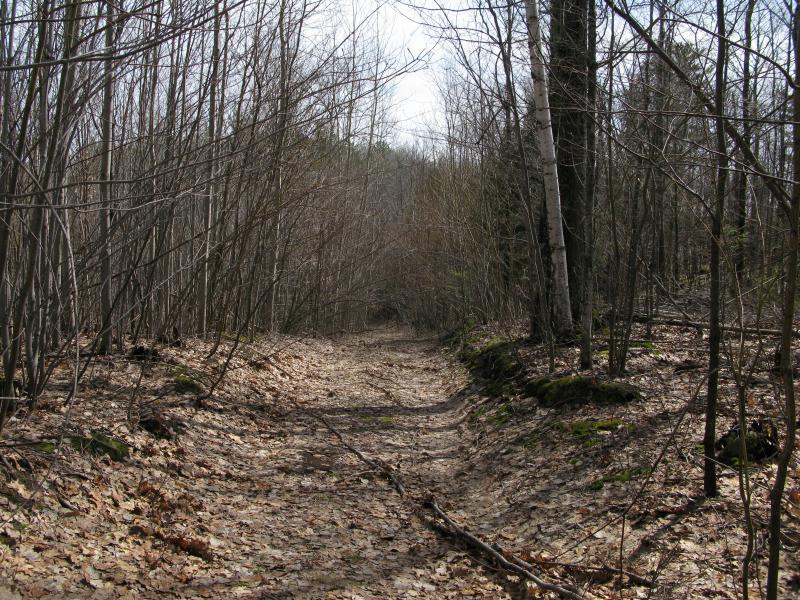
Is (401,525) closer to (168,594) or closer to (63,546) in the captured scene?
(168,594)

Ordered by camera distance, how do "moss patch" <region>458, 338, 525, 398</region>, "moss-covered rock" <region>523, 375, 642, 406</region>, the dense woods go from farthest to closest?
"moss patch" <region>458, 338, 525, 398</region>, "moss-covered rock" <region>523, 375, 642, 406</region>, the dense woods

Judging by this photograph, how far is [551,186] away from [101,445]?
670cm

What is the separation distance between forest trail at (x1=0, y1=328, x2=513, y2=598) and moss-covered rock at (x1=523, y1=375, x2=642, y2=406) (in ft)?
3.77

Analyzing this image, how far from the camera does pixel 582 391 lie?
7.05m

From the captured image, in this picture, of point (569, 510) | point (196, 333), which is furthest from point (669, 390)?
point (196, 333)

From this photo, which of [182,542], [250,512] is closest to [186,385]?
[250,512]

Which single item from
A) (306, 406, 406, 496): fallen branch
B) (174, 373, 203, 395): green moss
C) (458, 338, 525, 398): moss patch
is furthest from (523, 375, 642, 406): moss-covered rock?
(174, 373, 203, 395): green moss

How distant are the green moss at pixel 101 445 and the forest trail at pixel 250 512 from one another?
0.09 m

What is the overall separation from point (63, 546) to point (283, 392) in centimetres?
607

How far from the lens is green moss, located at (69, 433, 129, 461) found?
4.84 meters

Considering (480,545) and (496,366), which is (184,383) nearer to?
(480,545)

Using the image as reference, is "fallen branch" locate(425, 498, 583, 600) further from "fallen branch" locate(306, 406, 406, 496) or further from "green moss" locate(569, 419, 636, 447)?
"green moss" locate(569, 419, 636, 447)

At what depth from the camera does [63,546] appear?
362 cm

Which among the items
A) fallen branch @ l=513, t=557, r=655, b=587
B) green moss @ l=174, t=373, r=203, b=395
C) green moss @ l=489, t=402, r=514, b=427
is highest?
green moss @ l=174, t=373, r=203, b=395
